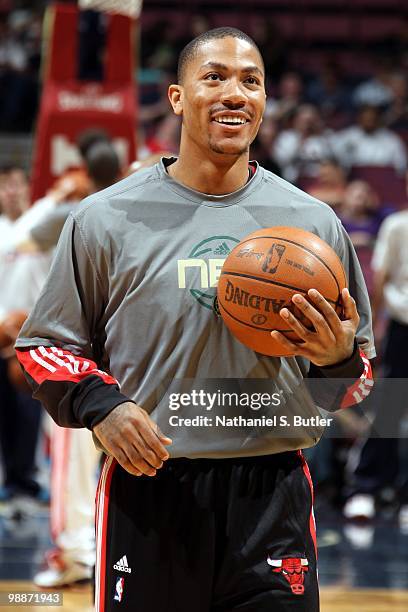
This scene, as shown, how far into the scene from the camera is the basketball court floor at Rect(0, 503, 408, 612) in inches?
192

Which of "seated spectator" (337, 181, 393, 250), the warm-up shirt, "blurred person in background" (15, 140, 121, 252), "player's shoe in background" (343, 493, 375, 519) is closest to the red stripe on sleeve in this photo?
the warm-up shirt

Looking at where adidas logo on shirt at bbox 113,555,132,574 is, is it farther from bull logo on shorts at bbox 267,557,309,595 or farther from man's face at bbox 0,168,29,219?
man's face at bbox 0,168,29,219

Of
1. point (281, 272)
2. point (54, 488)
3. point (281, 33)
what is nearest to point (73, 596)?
point (54, 488)

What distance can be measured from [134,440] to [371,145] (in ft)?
35.8

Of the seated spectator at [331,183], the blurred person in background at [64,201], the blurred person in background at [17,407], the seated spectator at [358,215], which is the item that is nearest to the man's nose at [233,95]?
the blurred person in background at [64,201]

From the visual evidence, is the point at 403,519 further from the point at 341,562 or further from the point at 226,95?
the point at 226,95

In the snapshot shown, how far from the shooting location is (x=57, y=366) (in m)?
2.48

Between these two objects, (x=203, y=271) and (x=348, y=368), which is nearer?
(x=348, y=368)

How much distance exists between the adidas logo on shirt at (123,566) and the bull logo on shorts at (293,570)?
1.06 feet

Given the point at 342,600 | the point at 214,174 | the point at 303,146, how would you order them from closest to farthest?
1. the point at 214,174
2. the point at 342,600
3. the point at 303,146

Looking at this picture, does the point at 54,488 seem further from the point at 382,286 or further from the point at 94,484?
the point at 382,286

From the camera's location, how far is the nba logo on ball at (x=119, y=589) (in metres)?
2.48

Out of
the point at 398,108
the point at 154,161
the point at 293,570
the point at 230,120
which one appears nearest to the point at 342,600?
the point at 154,161

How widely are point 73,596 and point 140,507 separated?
2.64 m
